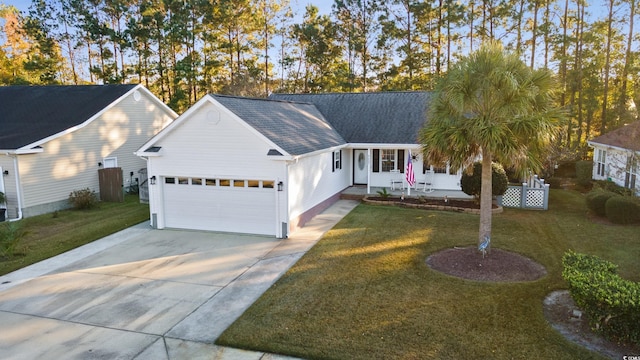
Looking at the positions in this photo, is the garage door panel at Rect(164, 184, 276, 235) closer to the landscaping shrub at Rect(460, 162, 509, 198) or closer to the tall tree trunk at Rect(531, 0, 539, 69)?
the landscaping shrub at Rect(460, 162, 509, 198)

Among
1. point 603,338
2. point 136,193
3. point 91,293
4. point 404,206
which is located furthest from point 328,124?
point 603,338

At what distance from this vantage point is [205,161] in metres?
14.2

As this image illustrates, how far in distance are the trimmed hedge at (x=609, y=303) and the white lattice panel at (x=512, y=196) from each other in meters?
10.6

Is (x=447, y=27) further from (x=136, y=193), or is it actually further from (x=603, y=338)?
(x=603, y=338)

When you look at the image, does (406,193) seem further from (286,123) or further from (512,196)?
(286,123)

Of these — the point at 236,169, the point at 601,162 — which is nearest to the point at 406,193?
the point at 236,169

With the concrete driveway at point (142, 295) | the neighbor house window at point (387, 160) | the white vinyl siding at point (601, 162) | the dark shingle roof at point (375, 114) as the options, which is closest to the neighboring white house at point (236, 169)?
the concrete driveway at point (142, 295)

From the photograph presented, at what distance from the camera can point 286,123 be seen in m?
16.1

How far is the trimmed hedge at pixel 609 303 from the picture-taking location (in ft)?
21.3

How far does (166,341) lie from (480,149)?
28.1 ft

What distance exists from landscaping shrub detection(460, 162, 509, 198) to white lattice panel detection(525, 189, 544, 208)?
1.62m

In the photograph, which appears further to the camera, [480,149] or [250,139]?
[250,139]

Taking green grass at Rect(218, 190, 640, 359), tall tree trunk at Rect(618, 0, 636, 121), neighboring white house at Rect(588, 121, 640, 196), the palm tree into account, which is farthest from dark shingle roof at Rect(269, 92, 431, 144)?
tall tree trunk at Rect(618, 0, 636, 121)

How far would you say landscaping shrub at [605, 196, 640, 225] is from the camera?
14.6 m
